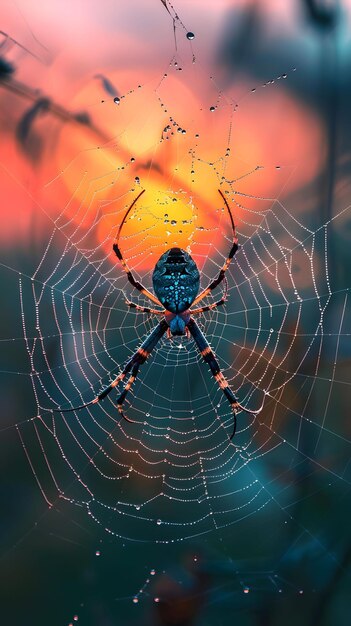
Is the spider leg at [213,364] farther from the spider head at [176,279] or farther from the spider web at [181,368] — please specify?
the spider head at [176,279]

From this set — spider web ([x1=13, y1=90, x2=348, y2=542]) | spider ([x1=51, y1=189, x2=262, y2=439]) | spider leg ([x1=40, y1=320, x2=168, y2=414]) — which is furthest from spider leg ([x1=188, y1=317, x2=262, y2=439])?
spider web ([x1=13, y1=90, x2=348, y2=542])

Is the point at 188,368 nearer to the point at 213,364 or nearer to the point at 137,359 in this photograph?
the point at 213,364

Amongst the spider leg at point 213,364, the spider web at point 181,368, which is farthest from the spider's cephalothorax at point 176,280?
the spider web at point 181,368

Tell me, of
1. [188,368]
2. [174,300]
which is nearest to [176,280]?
[174,300]

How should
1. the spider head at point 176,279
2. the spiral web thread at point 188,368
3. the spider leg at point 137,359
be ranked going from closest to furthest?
the spider head at point 176,279
the spider leg at point 137,359
the spiral web thread at point 188,368

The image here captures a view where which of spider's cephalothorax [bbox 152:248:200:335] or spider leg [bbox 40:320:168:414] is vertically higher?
spider's cephalothorax [bbox 152:248:200:335]

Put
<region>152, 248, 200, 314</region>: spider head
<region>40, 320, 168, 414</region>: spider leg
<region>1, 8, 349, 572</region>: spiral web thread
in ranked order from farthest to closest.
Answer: <region>1, 8, 349, 572</region>: spiral web thread < <region>40, 320, 168, 414</region>: spider leg < <region>152, 248, 200, 314</region>: spider head

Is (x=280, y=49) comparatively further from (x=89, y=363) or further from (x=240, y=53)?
(x=89, y=363)

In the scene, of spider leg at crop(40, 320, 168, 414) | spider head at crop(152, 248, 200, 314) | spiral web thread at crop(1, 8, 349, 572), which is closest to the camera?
spider head at crop(152, 248, 200, 314)

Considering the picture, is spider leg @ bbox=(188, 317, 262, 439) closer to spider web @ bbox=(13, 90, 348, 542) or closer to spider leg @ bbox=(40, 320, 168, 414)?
spider leg @ bbox=(40, 320, 168, 414)

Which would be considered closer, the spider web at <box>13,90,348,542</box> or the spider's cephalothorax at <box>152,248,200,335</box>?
the spider's cephalothorax at <box>152,248,200,335</box>
